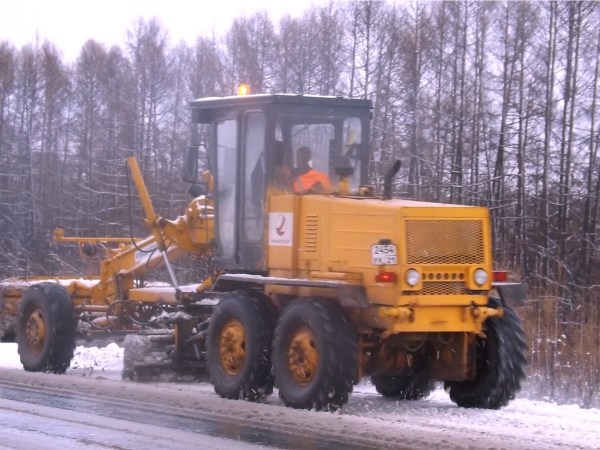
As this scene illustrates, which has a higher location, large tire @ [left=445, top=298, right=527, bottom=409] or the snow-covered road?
large tire @ [left=445, top=298, right=527, bottom=409]

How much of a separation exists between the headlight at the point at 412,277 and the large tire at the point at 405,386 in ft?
6.81

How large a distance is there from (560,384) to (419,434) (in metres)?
5.89

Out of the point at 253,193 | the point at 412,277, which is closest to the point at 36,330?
the point at 253,193

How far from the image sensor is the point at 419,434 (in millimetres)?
8289

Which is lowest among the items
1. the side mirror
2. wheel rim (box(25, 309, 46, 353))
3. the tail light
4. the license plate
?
wheel rim (box(25, 309, 46, 353))

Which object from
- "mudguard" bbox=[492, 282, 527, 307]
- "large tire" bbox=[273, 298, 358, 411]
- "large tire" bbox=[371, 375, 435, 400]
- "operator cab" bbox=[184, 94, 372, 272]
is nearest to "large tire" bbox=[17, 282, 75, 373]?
"operator cab" bbox=[184, 94, 372, 272]

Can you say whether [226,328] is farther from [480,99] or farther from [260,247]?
[480,99]

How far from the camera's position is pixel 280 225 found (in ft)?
35.1

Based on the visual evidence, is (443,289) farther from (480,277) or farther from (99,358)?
(99,358)

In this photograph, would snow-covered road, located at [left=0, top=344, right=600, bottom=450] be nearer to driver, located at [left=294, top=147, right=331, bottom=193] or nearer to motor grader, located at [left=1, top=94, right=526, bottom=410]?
motor grader, located at [left=1, top=94, right=526, bottom=410]

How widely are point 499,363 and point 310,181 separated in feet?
8.97

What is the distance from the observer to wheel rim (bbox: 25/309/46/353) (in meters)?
13.4

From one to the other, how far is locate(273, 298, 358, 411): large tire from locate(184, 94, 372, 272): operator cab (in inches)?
47.7

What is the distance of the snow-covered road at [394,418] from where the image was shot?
8070 millimetres
